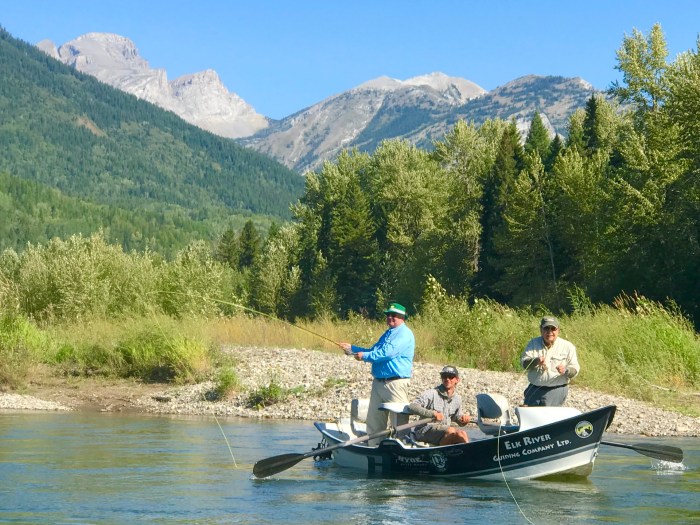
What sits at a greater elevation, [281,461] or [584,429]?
[584,429]

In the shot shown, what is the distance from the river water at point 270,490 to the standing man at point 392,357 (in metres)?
1.25

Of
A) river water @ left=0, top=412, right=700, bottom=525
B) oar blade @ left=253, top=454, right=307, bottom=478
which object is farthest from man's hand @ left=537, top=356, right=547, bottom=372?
oar blade @ left=253, top=454, right=307, bottom=478

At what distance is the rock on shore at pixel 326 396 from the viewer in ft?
76.2

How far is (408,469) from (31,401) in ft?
45.8

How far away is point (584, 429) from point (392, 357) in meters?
2.78

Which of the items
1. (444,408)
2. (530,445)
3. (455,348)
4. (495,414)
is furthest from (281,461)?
(455,348)

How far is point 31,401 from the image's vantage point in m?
27.0

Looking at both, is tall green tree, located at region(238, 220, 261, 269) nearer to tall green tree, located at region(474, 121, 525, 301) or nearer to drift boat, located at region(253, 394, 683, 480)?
tall green tree, located at region(474, 121, 525, 301)

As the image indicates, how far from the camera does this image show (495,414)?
52.6 feet

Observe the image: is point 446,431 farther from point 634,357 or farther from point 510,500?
point 634,357

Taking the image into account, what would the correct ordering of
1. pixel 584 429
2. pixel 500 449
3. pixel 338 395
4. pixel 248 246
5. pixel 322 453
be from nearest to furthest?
pixel 584 429
pixel 500 449
pixel 322 453
pixel 338 395
pixel 248 246

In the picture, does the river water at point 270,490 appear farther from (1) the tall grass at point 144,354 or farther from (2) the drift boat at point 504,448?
(1) the tall grass at point 144,354

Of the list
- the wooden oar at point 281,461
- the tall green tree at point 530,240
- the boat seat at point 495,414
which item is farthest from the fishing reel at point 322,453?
the tall green tree at point 530,240

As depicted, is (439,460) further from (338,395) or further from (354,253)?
(354,253)
